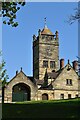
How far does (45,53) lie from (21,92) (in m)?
28.5

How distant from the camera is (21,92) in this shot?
2621 inches

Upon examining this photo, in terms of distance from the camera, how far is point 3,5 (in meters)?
18.6

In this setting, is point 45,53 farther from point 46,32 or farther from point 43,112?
point 43,112

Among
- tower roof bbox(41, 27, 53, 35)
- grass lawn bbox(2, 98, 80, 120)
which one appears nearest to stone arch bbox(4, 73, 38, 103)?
tower roof bbox(41, 27, 53, 35)

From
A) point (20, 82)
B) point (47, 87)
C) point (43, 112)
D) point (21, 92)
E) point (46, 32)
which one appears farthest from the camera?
point (46, 32)

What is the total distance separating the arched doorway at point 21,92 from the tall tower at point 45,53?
22670 millimetres

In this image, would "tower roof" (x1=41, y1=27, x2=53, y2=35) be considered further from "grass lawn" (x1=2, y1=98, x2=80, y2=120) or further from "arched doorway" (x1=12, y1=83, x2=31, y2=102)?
"grass lawn" (x1=2, y1=98, x2=80, y2=120)

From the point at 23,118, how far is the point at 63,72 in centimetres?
5188

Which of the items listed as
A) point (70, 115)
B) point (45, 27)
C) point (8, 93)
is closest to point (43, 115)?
point (70, 115)

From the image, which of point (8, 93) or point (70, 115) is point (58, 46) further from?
point (70, 115)

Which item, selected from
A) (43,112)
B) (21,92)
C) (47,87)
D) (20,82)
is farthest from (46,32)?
(43,112)

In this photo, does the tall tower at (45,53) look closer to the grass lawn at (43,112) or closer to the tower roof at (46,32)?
the tower roof at (46,32)

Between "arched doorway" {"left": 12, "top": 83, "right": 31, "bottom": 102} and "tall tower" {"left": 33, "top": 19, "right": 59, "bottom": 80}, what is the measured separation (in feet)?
74.4

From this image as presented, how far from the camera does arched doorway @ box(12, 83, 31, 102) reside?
66000 mm
